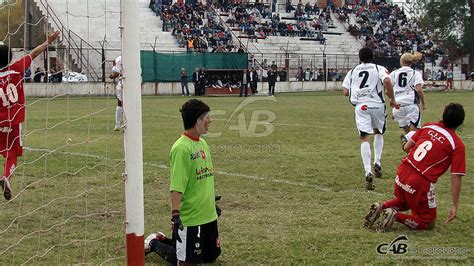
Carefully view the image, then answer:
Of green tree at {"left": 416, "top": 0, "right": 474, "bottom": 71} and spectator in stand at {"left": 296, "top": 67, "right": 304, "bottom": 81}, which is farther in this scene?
green tree at {"left": 416, "top": 0, "right": 474, "bottom": 71}

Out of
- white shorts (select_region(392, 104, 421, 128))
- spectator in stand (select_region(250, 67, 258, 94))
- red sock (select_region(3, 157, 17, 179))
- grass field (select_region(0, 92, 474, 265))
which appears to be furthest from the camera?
spectator in stand (select_region(250, 67, 258, 94))

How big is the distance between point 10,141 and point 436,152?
4.91 m

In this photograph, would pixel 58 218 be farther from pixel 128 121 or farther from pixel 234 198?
pixel 128 121

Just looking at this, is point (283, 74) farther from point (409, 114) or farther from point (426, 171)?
point (426, 171)

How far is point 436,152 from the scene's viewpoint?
255 inches

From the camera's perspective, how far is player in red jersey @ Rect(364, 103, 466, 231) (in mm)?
6434

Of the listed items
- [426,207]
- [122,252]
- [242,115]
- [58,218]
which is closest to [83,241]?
[122,252]

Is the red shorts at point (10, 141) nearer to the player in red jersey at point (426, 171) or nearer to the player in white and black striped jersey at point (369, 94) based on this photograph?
the player in red jersey at point (426, 171)

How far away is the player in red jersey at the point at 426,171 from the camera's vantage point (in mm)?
6434

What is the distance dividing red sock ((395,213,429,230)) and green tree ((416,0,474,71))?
5881cm

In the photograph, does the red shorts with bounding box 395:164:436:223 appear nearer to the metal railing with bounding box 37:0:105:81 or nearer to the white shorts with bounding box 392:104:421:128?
the metal railing with bounding box 37:0:105:81

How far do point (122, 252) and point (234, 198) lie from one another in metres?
2.67

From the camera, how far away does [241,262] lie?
550cm

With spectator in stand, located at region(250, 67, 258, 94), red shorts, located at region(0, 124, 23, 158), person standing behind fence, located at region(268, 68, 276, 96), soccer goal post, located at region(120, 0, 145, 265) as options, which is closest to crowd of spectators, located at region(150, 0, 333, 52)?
spectator in stand, located at region(250, 67, 258, 94)
